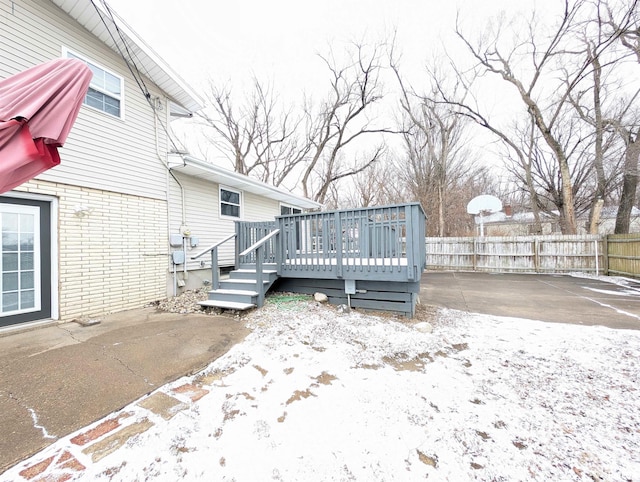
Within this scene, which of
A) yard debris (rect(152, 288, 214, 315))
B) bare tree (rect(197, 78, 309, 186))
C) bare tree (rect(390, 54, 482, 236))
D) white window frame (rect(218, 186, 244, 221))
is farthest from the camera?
bare tree (rect(197, 78, 309, 186))

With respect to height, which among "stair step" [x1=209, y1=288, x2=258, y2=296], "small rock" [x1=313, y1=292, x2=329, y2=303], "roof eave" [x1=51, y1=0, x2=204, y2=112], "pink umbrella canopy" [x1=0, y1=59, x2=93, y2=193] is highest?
"roof eave" [x1=51, y1=0, x2=204, y2=112]

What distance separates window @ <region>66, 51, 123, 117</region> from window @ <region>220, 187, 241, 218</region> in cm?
294

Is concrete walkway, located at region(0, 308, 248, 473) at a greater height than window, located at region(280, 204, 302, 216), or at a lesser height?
lesser

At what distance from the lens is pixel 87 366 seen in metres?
2.73

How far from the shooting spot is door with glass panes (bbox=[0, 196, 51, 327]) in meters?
3.77

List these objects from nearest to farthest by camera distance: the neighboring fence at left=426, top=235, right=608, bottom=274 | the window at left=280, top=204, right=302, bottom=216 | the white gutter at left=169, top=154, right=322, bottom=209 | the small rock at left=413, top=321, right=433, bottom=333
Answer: the small rock at left=413, top=321, right=433, bottom=333 → the white gutter at left=169, top=154, right=322, bottom=209 → the neighboring fence at left=426, top=235, right=608, bottom=274 → the window at left=280, top=204, right=302, bottom=216

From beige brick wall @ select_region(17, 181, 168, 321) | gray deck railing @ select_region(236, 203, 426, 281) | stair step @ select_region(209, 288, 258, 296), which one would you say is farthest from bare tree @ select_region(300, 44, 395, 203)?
stair step @ select_region(209, 288, 258, 296)

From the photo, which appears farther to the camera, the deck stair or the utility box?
the utility box

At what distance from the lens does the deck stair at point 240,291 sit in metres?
4.58

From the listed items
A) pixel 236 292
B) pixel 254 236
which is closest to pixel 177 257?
pixel 254 236

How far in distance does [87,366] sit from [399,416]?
10.5 feet

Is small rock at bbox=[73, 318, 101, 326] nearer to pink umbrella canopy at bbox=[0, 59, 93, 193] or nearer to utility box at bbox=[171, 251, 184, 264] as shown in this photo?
utility box at bbox=[171, 251, 184, 264]

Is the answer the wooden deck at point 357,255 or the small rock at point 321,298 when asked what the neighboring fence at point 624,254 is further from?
the small rock at point 321,298

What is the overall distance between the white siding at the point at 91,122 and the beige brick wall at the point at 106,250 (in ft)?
0.84
